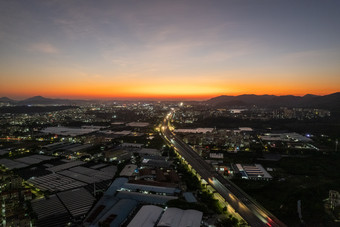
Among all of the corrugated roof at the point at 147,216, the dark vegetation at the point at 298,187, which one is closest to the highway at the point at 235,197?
the dark vegetation at the point at 298,187

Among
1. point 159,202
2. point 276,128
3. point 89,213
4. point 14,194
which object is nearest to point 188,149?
point 159,202

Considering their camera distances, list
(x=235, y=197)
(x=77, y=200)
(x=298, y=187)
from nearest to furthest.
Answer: (x=77, y=200) → (x=235, y=197) → (x=298, y=187)

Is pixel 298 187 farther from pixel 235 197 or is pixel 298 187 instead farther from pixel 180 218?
pixel 180 218

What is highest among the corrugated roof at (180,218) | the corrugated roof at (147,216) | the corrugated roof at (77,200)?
the corrugated roof at (180,218)

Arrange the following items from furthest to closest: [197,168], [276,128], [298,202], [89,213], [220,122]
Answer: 1. [220,122]
2. [276,128]
3. [197,168]
4. [298,202]
5. [89,213]

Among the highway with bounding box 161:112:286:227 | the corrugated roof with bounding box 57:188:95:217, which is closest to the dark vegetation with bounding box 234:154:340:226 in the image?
the highway with bounding box 161:112:286:227

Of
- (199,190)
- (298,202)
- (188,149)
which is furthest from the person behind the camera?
(188,149)

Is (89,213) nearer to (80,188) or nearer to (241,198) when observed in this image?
(80,188)

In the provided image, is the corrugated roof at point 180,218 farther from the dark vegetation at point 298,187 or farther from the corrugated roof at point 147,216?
the dark vegetation at point 298,187

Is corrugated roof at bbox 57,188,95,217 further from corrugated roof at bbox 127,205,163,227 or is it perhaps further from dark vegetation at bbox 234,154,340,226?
dark vegetation at bbox 234,154,340,226

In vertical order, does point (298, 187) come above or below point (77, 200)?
above

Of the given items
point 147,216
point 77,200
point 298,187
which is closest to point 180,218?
point 147,216
